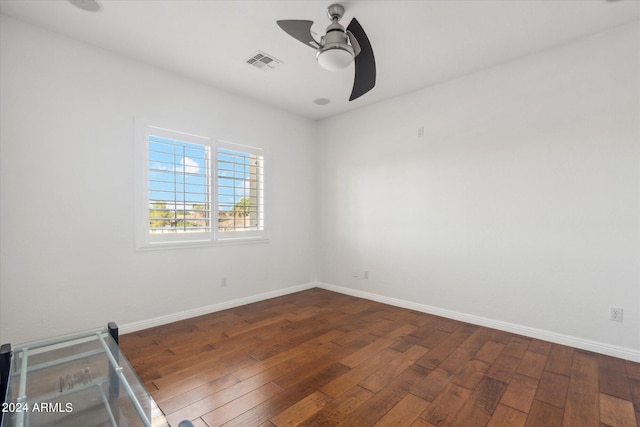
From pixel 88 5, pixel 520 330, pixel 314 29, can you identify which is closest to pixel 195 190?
pixel 88 5

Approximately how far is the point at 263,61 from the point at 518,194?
2.90m

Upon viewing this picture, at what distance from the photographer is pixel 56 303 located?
8.33 feet

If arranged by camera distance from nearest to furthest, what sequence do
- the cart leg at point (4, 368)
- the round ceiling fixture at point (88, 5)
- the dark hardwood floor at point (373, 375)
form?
the cart leg at point (4, 368), the dark hardwood floor at point (373, 375), the round ceiling fixture at point (88, 5)

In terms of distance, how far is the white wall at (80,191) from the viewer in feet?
7.80

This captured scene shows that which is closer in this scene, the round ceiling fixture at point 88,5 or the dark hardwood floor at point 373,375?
the dark hardwood floor at point 373,375

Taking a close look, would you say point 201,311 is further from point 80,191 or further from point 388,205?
point 388,205

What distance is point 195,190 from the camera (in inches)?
134

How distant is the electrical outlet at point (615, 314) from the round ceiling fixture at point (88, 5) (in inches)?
188

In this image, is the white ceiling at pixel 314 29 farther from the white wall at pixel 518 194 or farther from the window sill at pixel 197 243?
the window sill at pixel 197 243

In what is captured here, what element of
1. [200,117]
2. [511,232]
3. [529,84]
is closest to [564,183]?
[511,232]

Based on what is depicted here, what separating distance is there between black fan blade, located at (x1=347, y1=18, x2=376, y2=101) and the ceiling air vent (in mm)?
976

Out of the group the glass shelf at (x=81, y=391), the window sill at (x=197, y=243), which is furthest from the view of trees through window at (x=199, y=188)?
the glass shelf at (x=81, y=391)

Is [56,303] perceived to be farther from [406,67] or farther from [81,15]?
[406,67]

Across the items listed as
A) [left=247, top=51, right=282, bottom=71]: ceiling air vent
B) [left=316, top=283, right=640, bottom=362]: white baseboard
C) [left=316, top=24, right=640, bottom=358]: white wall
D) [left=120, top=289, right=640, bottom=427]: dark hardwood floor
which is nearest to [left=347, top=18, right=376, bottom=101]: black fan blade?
[left=247, top=51, right=282, bottom=71]: ceiling air vent
